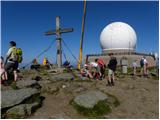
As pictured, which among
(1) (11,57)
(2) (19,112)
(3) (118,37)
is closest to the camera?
(2) (19,112)

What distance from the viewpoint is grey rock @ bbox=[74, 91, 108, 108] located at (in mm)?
9390

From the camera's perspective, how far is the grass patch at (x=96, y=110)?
351 inches

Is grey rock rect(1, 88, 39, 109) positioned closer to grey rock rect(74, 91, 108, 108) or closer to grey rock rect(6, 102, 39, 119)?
grey rock rect(6, 102, 39, 119)

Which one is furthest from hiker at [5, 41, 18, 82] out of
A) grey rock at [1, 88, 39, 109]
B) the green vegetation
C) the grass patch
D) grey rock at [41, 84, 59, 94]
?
the green vegetation

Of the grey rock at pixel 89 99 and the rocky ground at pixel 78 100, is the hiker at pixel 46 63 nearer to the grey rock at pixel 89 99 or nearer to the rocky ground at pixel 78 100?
the rocky ground at pixel 78 100

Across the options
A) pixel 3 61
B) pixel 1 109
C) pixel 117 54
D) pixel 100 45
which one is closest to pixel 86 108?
pixel 1 109

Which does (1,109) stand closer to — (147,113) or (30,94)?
(30,94)

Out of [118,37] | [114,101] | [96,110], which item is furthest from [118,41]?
[96,110]

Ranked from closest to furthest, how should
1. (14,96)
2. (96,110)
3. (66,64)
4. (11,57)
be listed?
1. (96,110)
2. (14,96)
3. (11,57)
4. (66,64)

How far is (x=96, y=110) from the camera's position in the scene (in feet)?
29.9

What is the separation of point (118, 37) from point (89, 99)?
3070 centimetres

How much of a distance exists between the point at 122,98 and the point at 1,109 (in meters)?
4.70

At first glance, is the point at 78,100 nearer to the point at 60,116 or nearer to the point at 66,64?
the point at 60,116

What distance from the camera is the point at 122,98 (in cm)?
1056
